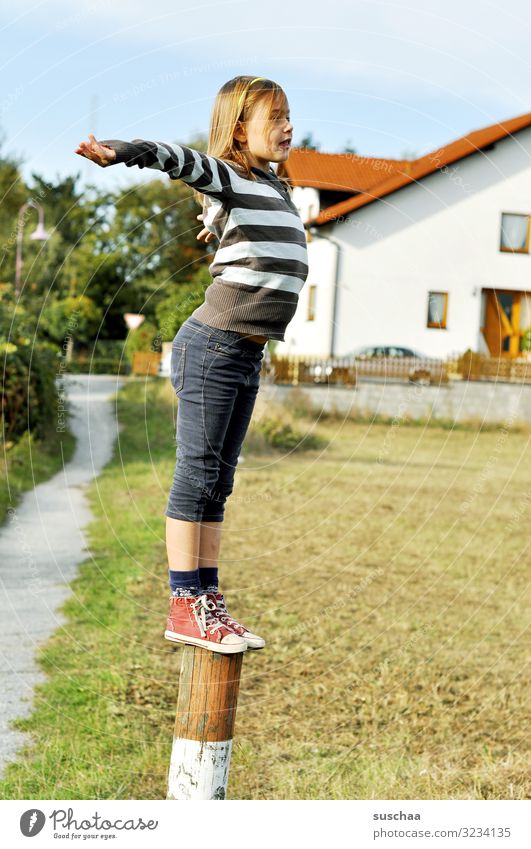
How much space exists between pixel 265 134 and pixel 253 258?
0.36 meters

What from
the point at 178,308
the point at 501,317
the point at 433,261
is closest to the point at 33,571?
the point at 178,308

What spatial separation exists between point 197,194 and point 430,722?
3072 millimetres

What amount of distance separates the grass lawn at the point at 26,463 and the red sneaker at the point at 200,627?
6021mm

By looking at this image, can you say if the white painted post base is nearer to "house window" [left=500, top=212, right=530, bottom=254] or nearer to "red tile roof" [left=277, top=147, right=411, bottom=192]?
"red tile roof" [left=277, top=147, right=411, bottom=192]

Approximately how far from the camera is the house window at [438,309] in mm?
22406

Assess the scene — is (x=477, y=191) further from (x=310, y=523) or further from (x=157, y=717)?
(x=157, y=717)

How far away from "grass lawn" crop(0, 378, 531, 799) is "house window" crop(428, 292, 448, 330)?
10087 millimetres

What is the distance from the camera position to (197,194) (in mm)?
3252

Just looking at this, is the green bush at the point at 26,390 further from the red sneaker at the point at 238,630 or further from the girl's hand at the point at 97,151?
the girl's hand at the point at 97,151

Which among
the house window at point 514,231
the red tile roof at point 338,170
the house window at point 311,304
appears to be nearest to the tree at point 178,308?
the red tile roof at point 338,170

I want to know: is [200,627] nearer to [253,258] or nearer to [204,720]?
[204,720]

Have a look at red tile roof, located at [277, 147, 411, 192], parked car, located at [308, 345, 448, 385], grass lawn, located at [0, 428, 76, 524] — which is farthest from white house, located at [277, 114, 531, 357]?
grass lawn, located at [0, 428, 76, 524]

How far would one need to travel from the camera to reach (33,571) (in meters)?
7.54
